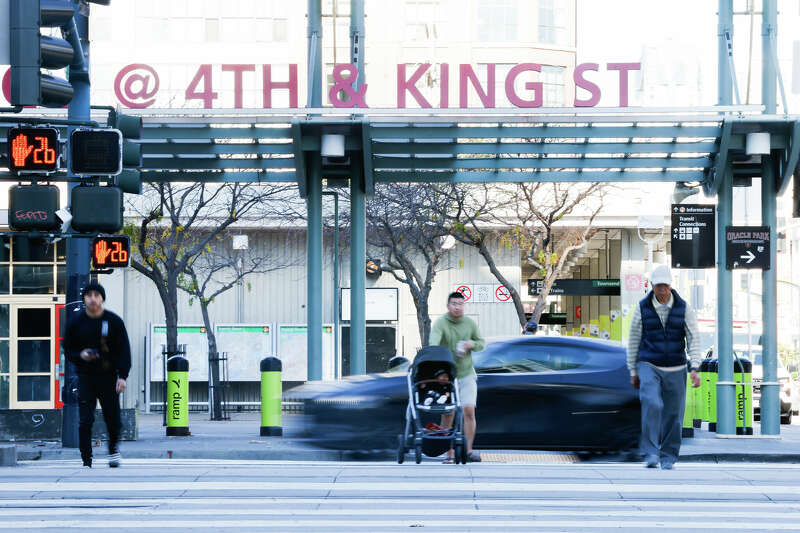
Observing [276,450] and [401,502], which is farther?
[276,450]

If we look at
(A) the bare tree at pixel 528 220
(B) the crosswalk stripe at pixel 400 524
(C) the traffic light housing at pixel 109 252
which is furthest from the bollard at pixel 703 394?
(B) the crosswalk stripe at pixel 400 524

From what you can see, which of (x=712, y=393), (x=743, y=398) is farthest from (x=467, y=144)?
(x=712, y=393)

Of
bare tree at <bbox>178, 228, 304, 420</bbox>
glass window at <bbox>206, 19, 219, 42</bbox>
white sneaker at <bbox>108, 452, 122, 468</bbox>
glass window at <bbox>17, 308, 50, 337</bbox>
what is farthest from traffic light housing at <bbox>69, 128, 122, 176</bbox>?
glass window at <bbox>206, 19, 219, 42</bbox>

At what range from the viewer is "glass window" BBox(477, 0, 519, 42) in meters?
41.2

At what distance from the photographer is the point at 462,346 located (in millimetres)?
11922

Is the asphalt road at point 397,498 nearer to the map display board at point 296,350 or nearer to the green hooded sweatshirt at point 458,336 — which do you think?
the green hooded sweatshirt at point 458,336

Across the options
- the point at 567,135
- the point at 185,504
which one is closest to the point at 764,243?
the point at 567,135

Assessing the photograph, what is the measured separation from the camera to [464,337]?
12.3m

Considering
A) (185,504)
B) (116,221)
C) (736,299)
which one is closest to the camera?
(185,504)

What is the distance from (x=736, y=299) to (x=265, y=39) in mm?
28274

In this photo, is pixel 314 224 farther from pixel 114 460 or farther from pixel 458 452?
pixel 114 460

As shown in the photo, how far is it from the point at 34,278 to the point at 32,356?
5.94 ft

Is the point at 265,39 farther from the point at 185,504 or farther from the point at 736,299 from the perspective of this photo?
the point at 185,504

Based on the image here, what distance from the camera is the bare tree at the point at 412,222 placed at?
29188 mm
